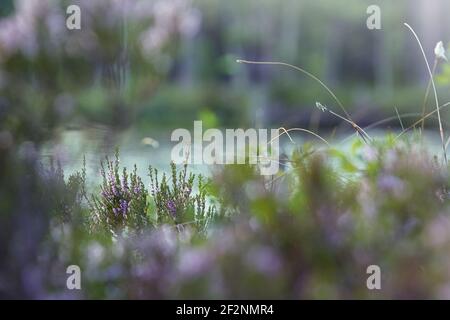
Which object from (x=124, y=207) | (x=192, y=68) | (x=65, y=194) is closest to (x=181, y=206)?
(x=124, y=207)

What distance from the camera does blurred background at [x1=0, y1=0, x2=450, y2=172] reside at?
2.88 metres

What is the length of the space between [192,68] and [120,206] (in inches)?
746

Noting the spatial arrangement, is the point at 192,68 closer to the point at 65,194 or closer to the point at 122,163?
the point at 122,163

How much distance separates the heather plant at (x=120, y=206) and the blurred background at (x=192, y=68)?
0.19 m

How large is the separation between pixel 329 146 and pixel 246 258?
713 mm

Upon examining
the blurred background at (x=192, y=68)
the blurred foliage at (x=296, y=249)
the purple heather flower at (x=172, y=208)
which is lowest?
the blurred foliage at (x=296, y=249)

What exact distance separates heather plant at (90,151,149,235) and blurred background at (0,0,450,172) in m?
0.19

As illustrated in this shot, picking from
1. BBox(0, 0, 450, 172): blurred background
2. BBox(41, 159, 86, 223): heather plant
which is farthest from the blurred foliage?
BBox(0, 0, 450, 172): blurred background

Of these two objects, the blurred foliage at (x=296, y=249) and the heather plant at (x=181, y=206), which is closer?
the blurred foliage at (x=296, y=249)

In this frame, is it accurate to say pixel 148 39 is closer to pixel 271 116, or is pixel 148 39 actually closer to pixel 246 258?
pixel 246 258

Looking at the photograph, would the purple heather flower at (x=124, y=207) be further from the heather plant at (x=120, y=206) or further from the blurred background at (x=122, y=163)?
the blurred background at (x=122, y=163)

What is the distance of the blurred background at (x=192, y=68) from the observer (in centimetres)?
288

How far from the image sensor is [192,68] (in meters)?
20.8

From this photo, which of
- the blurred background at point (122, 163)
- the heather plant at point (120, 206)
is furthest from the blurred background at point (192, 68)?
the heather plant at point (120, 206)
